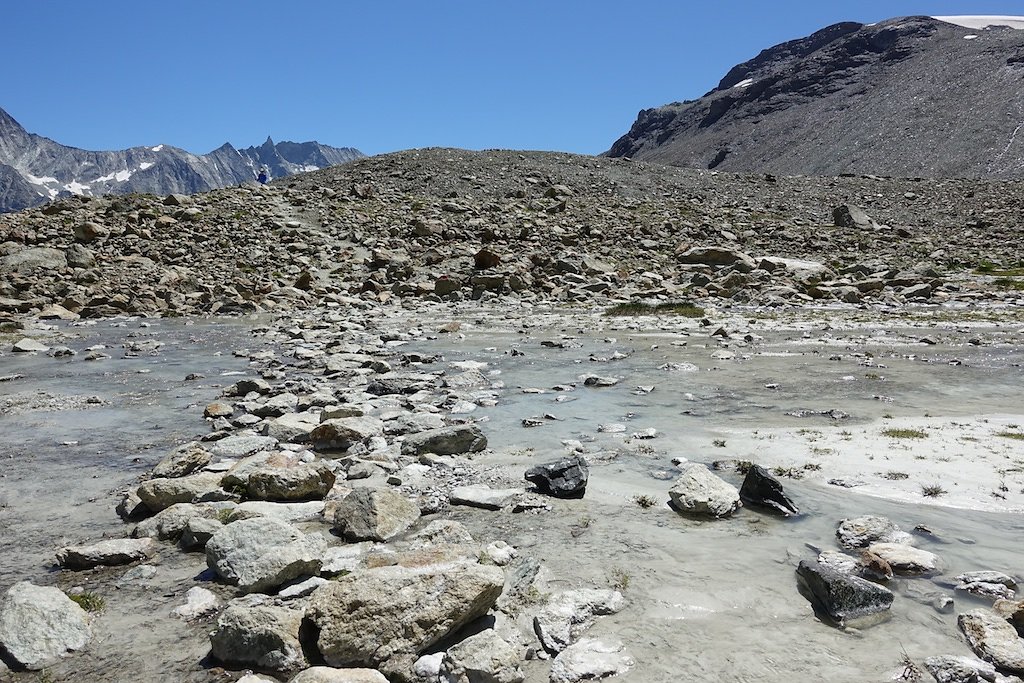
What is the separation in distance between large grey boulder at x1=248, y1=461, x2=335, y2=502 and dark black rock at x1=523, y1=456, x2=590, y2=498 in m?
2.02

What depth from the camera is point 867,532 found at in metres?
5.12

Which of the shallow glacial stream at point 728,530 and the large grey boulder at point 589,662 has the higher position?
the large grey boulder at point 589,662

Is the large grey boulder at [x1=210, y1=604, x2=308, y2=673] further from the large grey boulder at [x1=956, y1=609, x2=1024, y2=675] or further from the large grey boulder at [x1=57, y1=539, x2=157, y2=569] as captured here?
the large grey boulder at [x1=956, y1=609, x2=1024, y2=675]

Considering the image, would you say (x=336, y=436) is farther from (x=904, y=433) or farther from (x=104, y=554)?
(x=904, y=433)

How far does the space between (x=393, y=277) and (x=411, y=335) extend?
1381 centimetres

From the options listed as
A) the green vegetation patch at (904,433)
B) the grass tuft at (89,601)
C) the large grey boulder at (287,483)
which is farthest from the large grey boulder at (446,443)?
the green vegetation patch at (904,433)

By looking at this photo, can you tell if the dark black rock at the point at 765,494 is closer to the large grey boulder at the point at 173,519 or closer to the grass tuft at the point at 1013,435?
the grass tuft at the point at 1013,435

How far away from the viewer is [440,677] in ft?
11.3

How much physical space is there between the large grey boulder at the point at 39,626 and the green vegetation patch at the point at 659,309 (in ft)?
69.9

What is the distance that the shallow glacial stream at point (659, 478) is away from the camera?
3857 millimetres

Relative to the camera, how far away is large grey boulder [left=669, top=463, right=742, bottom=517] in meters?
5.65

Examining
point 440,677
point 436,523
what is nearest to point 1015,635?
point 440,677

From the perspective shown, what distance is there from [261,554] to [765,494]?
13.8ft

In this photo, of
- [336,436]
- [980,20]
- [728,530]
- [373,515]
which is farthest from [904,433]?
[980,20]
